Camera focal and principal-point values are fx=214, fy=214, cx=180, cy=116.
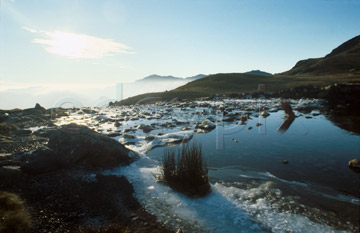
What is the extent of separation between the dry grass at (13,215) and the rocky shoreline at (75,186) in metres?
0.11

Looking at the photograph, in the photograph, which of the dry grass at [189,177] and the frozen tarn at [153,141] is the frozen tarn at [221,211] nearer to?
the dry grass at [189,177]

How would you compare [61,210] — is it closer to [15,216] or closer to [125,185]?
[15,216]

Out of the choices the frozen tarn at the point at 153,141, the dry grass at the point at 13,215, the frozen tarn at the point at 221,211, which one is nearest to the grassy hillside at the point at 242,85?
the frozen tarn at the point at 153,141

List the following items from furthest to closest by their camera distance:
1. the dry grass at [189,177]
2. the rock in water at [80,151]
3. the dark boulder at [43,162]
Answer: the rock in water at [80,151]
the dark boulder at [43,162]
the dry grass at [189,177]

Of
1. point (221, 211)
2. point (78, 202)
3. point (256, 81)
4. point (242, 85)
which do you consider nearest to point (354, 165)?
point (221, 211)

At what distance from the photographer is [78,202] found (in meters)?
4.80

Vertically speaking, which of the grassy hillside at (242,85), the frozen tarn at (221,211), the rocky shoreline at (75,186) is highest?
the grassy hillside at (242,85)

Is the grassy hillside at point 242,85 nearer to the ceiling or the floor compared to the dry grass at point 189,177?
nearer to the ceiling

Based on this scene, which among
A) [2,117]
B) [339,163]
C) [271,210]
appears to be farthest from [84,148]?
[2,117]

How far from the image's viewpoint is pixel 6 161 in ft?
22.1

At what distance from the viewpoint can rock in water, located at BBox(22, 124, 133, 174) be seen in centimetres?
667

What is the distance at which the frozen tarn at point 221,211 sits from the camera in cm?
406

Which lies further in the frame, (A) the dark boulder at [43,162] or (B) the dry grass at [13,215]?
(A) the dark boulder at [43,162]

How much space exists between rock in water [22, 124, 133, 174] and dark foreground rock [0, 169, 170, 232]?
0.66 meters
